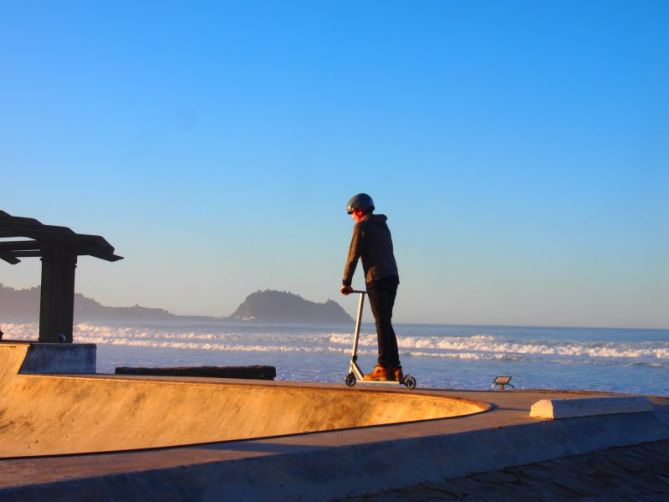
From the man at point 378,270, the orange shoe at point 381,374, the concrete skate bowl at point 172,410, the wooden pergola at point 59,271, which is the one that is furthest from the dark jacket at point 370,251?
the wooden pergola at point 59,271

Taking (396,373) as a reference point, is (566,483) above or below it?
below

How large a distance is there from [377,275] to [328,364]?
29.7 m

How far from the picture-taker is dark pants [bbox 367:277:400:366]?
28.0 feet

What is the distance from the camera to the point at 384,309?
8531mm

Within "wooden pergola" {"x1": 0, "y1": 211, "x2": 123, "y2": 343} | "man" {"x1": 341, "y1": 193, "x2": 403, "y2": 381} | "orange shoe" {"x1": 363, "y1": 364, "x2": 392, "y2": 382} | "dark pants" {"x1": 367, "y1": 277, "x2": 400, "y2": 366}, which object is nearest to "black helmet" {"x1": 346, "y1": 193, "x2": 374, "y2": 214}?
"man" {"x1": 341, "y1": 193, "x2": 403, "y2": 381}

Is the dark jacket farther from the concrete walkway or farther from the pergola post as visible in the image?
the pergola post

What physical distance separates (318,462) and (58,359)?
8.26m

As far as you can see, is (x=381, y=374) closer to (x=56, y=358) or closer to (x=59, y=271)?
(x=56, y=358)

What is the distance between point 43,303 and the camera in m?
14.7

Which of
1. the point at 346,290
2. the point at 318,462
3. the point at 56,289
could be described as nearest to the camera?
the point at 318,462

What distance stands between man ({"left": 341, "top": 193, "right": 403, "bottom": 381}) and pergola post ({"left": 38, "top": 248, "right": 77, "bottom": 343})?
7636 mm

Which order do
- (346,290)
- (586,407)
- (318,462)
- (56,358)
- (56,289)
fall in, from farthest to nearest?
(56,289), (56,358), (346,290), (586,407), (318,462)

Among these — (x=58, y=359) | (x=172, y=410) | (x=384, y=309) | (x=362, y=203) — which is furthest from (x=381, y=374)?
(x=58, y=359)

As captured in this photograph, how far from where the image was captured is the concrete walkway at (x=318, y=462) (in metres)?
3.73
